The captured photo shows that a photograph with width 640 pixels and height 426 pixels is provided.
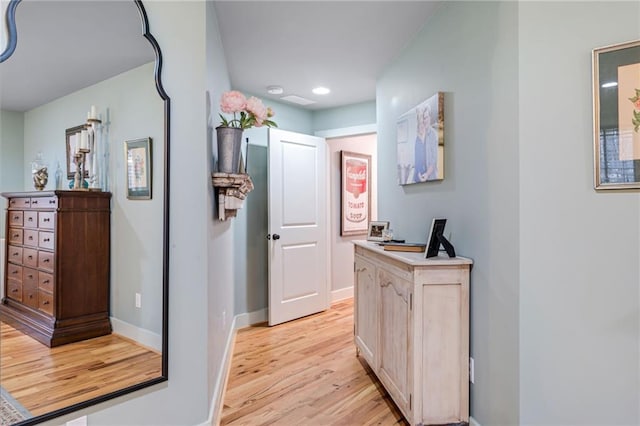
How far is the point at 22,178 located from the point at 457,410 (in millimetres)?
2200

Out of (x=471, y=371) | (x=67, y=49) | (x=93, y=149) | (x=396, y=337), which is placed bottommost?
(x=471, y=371)

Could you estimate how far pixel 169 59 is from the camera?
1.67 meters

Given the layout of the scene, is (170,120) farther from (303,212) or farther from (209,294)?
(303,212)

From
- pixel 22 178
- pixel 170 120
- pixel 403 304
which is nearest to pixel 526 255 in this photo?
pixel 403 304

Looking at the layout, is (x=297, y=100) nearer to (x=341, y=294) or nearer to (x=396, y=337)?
(x=341, y=294)

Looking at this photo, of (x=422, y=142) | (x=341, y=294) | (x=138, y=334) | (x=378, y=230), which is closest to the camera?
(x=138, y=334)

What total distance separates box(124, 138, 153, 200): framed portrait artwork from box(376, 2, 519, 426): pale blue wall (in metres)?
1.61

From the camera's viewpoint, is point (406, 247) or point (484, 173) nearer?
point (484, 173)

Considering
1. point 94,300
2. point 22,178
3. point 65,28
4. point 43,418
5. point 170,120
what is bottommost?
point 43,418

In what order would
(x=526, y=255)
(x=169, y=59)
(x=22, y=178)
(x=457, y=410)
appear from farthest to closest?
(x=457, y=410)
(x=169, y=59)
(x=526, y=255)
(x=22, y=178)

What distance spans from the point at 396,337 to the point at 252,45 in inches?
88.1

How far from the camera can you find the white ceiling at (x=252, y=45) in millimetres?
1311

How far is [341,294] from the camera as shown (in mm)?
4637

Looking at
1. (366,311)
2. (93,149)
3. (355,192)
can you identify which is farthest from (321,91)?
(93,149)
